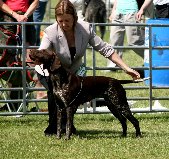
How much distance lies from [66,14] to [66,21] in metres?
0.11

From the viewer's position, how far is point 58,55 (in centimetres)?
896

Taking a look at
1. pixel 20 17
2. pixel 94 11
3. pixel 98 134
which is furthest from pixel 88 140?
pixel 94 11

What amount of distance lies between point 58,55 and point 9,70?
1563 mm

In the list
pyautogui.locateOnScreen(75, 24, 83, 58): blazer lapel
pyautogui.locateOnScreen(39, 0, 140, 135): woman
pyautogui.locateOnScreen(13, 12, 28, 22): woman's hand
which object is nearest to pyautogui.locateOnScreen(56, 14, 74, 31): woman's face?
pyautogui.locateOnScreen(39, 0, 140, 135): woman

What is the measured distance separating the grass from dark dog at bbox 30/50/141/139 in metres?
0.32

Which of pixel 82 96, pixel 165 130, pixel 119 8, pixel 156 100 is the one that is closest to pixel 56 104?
pixel 82 96

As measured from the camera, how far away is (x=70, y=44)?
9.05 m

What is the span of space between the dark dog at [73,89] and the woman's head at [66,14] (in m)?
0.40

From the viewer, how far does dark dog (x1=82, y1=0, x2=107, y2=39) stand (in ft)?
59.9

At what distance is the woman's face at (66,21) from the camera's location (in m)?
8.71

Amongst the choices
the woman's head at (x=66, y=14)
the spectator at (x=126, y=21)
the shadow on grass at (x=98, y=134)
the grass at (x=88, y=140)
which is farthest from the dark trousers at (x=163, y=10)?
the woman's head at (x=66, y=14)

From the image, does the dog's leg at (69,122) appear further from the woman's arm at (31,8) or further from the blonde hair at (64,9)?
the woman's arm at (31,8)

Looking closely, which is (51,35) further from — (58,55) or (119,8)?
(119,8)

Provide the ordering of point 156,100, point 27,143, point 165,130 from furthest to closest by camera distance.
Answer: point 156,100 < point 165,130 < point 27,143
